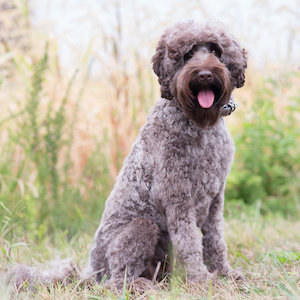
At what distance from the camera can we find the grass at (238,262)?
2.60 meters

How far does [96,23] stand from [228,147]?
339 cm

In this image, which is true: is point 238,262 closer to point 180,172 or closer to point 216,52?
point 180,172

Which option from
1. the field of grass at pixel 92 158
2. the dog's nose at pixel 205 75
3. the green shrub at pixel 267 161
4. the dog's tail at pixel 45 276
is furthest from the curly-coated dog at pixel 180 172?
the green shrub at pixel 267 161

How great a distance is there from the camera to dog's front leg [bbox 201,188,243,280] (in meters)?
3.17

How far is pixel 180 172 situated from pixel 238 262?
42.2 inches

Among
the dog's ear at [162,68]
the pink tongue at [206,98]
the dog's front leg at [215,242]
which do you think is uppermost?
the dog's ear at [162,68]

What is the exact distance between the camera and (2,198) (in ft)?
14.6

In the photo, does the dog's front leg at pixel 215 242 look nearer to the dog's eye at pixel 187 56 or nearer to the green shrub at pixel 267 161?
the dog's eye at pixel 187 56

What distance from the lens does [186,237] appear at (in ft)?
9.45

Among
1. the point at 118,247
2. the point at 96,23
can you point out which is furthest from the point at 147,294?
the point at 96,23

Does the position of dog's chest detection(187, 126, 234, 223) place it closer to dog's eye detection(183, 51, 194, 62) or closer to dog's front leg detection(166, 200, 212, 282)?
dog's front leg detection(166, 200, 212, 282)

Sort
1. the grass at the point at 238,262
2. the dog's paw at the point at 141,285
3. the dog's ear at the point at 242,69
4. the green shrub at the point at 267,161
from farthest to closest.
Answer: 1. the green shrub at the point at 267,161
2. the dog's ear at the point at 242,69
3. the dog's paw at the point at 141,285
4. the grass at the point at 238,262

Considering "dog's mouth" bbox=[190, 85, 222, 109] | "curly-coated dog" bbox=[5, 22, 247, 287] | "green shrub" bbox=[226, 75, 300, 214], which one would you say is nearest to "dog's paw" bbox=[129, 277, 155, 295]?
"curly-coated dog" bbox=[5, 22, 247, 287]

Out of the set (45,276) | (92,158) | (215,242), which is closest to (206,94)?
(215,242)
